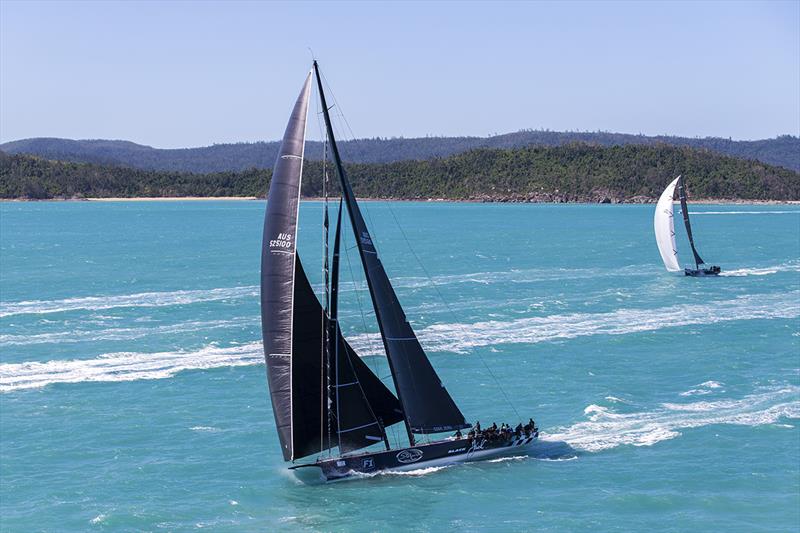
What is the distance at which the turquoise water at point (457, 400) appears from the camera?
32969 mm

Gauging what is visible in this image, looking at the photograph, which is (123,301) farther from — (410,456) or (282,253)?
(282,253)

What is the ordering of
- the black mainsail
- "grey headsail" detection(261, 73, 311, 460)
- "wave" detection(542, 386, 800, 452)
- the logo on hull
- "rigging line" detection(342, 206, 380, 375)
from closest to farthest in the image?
"grey headsail" detection(261, 73, 311, 460)
the black mainsail
the logo on hull
"wave" detection(542, 386, 800, 452)
"rigging line" detection(342, 206, 380, 375)

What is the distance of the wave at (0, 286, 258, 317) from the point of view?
7164 cm

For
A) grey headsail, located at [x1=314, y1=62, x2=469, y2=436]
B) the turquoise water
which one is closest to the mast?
grey headsail, located at [x1=314, y1=62, x2=469, y2=436]

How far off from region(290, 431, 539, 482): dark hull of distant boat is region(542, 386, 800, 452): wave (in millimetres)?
3561

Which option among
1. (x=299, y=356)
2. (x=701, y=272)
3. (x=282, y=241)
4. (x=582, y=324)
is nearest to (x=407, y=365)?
(x=299, y=356)

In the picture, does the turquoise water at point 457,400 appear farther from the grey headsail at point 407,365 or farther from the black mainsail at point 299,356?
the black mainsail at point 299,356

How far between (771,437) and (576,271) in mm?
59309

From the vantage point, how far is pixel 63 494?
34.4 meters

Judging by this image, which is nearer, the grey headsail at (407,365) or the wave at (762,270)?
the grey headsail at (407,365)

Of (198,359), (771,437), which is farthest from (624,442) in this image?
(198,359)

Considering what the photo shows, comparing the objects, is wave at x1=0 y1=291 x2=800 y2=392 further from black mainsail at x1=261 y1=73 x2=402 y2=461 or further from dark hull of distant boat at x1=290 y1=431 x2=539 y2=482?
black mainsail at x1=261 y1=73 x2=402 y2=461

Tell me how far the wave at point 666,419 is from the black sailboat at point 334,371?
3.67 meters

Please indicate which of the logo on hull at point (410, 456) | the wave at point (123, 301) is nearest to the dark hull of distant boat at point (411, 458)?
the logo on hull at point (410, 456)
